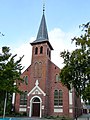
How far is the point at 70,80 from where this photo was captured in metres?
18.2

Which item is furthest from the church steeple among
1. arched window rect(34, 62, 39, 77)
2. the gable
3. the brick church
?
the gable

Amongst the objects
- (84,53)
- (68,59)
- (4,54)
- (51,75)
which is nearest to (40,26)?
(51,75)

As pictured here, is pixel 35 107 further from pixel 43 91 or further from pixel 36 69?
pixel 36 69

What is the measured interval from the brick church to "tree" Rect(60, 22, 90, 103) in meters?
15.4

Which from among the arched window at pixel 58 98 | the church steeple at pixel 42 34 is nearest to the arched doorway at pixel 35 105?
the arched window at pixel 58 98

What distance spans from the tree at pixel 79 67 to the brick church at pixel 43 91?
15.4 metres

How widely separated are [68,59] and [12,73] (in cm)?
613

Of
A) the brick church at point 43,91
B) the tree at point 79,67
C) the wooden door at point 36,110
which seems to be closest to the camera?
the tree at point 79,67

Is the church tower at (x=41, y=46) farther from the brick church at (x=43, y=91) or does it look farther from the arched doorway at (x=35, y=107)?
the arched doorway at (x=35, y=107)

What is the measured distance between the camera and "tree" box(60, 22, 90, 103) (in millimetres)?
15328

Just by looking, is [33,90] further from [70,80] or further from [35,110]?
[70,80]

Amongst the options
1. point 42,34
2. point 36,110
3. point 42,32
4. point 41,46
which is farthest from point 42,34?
point 36,110

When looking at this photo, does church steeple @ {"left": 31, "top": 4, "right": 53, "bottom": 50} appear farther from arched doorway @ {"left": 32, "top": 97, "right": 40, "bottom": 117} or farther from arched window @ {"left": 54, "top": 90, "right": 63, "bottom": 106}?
arched doorway @ {"left": 32, "top": 97, "right": 40, "bottom": 117}

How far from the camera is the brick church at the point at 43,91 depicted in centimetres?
3375
